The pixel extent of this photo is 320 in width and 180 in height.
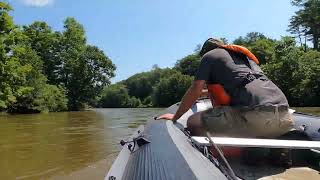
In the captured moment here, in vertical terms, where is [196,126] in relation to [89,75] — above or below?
below

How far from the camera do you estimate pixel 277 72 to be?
1280 inches

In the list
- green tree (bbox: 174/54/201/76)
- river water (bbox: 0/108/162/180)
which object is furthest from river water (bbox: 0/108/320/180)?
green tree (bbox: 174/54/201/76)

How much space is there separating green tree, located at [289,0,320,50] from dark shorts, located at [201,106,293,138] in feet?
167

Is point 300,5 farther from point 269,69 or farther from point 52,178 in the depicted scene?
point 52,178

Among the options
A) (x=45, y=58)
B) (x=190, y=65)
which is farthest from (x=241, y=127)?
(x=190, y=65)

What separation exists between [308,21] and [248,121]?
54356mm

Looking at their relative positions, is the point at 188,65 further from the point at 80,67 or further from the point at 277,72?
the point at 277,72

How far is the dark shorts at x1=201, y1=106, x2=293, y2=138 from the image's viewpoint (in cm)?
287

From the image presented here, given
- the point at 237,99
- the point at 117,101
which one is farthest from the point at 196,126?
the point at 117,101

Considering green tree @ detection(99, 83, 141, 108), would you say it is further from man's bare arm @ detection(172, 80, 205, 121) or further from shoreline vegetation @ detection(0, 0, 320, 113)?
man's bare arm @ detection(172, 80, 205, 121)

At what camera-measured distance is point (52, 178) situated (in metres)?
4.97

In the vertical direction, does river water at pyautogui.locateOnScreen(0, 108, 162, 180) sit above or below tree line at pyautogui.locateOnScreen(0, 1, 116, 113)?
below

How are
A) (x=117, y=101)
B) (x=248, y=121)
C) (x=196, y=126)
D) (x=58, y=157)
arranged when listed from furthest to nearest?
(x=117, y=101) < (x=58, y=157) < (x=196, y=126) < (x=248, y=121)

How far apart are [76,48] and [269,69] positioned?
22.9 m
